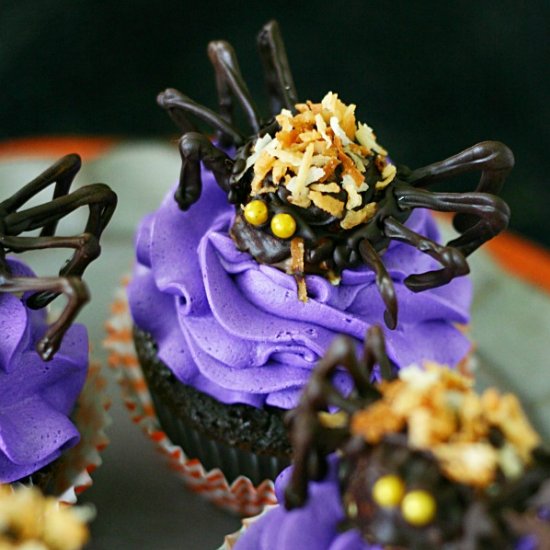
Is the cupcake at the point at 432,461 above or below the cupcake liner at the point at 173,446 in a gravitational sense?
above

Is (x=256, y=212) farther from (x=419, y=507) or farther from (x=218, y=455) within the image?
(x=419, y=507)

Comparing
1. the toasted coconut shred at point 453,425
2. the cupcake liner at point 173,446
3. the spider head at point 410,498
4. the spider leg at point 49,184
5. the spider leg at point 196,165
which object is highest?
the spider leg at point 49,184

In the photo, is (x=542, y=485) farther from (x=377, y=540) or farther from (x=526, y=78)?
(x=526, y=78)

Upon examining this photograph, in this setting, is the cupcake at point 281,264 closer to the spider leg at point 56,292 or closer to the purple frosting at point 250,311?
the purple frosting at point 250,311

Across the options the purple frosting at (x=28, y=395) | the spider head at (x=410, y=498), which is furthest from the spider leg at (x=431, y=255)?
the purple frosting at (x=28, y=395)

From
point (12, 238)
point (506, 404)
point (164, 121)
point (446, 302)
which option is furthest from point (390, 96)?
point (506, 404)

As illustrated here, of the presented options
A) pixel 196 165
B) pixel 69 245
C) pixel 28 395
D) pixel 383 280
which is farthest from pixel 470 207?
pixel 28 395
